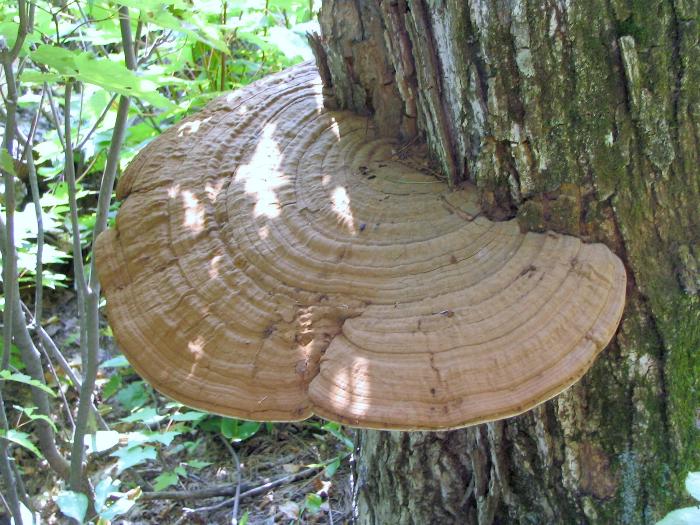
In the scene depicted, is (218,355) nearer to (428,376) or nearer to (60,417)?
(428,376)

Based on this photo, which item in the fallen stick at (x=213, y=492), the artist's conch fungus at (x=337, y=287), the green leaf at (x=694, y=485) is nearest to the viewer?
the green leaf at (x=694, y=485)

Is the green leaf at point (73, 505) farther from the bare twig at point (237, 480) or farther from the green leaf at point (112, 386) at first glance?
the green leaf at point (112, 386)

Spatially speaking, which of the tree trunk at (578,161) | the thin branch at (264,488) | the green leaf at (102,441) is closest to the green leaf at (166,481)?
the thin branch at (264,488)

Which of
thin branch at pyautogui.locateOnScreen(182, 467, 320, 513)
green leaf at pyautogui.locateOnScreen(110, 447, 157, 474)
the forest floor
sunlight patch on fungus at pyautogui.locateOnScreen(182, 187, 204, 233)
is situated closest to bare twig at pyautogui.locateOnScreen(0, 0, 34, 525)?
green leaf at pyautogui.locateOnScreen(110, 447, 157, 474)

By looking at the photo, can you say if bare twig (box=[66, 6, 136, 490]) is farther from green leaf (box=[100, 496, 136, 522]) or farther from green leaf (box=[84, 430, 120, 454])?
green leaf (box=[100, 496, 136, 522])

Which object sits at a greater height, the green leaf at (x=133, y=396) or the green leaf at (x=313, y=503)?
the green leaf at (x=133, y=396)

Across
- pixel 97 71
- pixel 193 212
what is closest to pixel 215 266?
pixel 193 212

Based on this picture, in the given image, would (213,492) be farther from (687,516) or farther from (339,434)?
(687,516)
